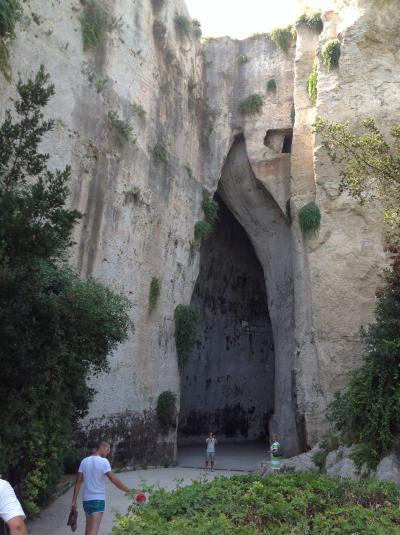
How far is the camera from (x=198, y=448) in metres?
21.5

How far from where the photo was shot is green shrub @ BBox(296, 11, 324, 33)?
18812mm

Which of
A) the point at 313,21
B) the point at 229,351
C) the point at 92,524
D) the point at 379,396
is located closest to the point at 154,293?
the point at 379,396

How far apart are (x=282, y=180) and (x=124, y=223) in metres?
6.75

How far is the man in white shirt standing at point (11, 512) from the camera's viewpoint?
9.04ft

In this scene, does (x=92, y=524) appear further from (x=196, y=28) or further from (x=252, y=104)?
(x=196, y=28)

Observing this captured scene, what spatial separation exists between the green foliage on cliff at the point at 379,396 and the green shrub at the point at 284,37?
1325cm

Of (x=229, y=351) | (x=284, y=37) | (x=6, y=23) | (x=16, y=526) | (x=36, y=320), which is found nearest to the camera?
(x=16, y=526)

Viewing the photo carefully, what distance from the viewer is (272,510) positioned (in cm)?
488

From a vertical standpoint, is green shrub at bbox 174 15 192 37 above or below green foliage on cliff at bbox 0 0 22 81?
above

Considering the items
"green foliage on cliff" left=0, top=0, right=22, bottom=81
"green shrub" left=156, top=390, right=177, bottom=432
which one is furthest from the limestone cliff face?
"green foliage on cliff" left=0, top=0, right=22, bottom=81

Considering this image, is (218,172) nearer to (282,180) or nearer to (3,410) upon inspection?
(282,180)

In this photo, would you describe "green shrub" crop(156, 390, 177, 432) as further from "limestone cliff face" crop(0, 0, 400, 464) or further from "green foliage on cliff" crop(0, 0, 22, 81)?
"green foliage on cliff" crop(0, 0, 22, 81)

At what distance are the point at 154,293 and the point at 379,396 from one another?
325 inches

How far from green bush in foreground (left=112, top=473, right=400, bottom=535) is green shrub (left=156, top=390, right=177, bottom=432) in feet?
32.9
